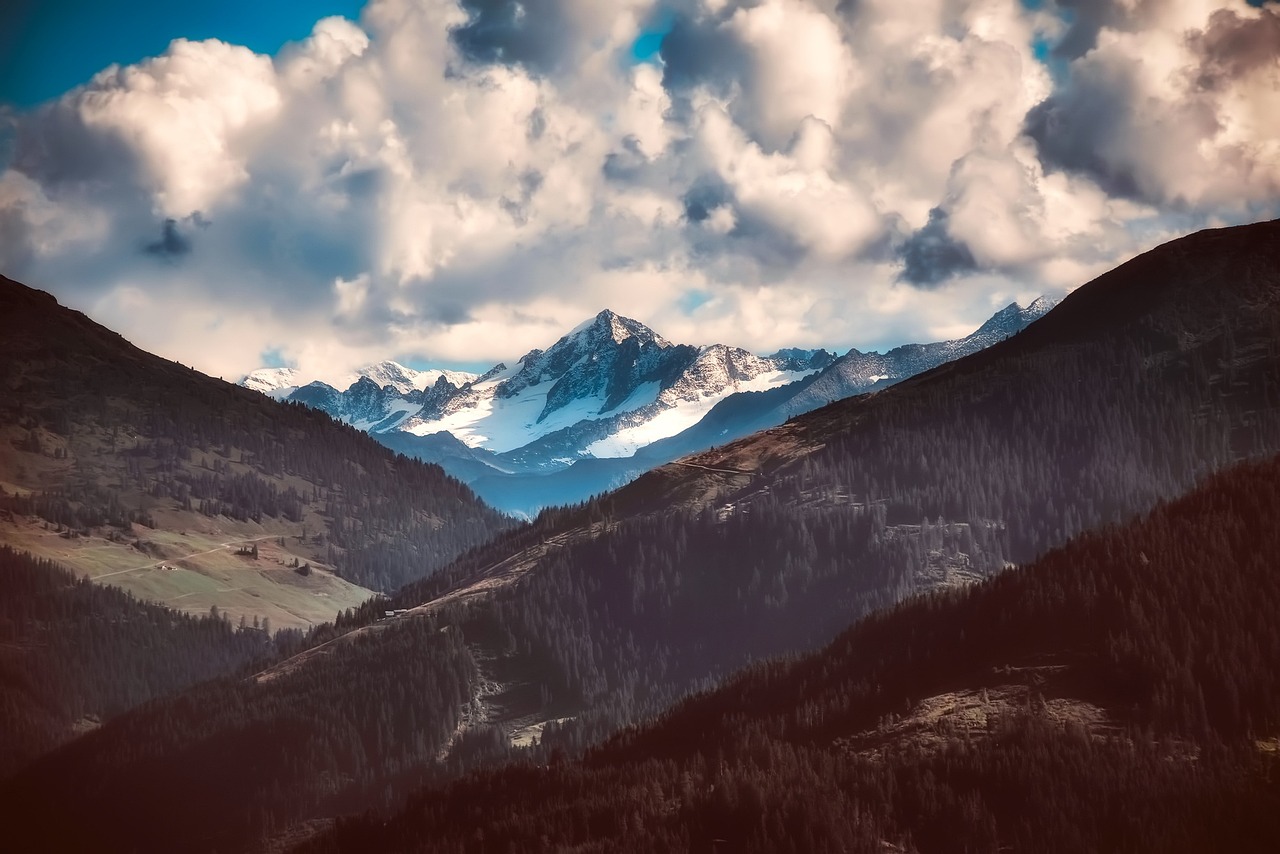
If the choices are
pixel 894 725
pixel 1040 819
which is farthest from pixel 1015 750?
pixel 894 725

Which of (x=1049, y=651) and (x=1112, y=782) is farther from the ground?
(x=1049, y=651)

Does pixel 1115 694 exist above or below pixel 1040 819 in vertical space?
above

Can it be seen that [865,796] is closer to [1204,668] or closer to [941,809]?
[941,809]

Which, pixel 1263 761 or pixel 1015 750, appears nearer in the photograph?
pixel 1263 761

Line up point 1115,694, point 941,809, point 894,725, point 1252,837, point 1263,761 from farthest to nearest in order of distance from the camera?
point 894,725, point 1115,694, point 941,809, point 1263,761, point 1252,837

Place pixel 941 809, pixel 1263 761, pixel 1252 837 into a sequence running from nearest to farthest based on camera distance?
pixel 1252 837, pixel 1263 761, pixel 941 809

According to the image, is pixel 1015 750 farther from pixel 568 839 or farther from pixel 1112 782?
pixel 568 839

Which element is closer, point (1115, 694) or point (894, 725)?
point (1115, 694)

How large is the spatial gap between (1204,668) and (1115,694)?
13.5 metres

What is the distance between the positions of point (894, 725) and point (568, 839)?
5383cm

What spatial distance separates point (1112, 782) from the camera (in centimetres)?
16412

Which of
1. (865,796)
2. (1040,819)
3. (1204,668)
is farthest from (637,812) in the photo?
(1204,668)

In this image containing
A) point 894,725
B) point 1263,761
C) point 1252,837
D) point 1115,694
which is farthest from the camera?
point 894,725

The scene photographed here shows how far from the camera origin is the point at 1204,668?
18350 cm
